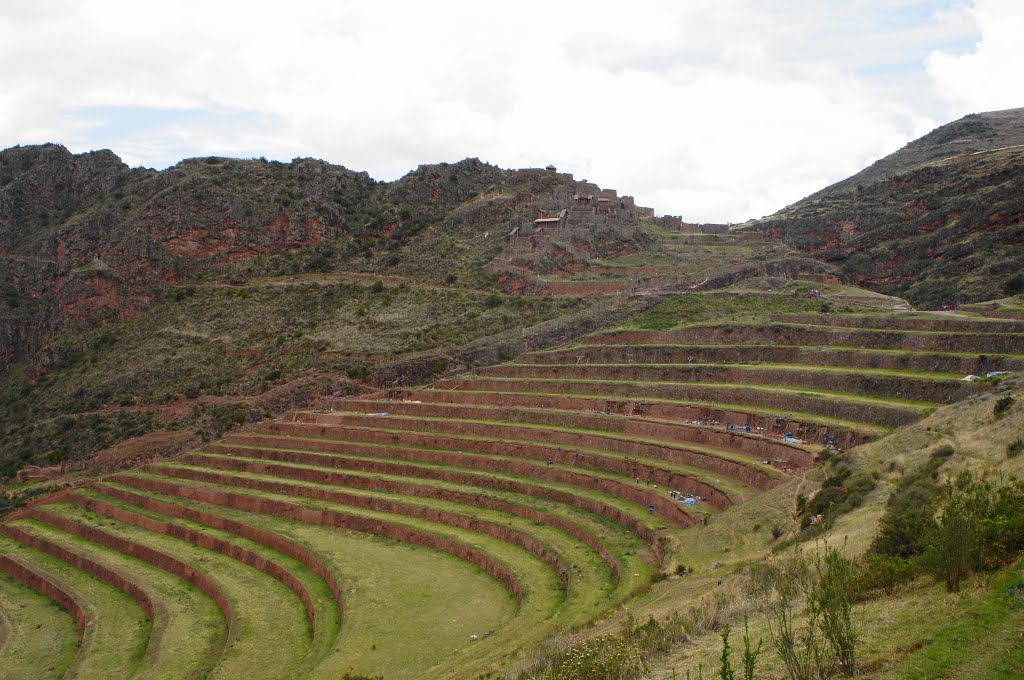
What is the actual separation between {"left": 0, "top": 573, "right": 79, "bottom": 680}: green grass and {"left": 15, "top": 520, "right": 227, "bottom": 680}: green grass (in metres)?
2.16

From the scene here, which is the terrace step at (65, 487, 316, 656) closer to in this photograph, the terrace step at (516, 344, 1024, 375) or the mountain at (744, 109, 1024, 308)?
the terrace step at (516, 344, 1024, 375)

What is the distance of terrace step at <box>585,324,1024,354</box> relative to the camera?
2477 cm

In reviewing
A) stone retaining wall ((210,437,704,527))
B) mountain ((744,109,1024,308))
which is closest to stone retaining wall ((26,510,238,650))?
stone retaining wall ((210,437,704,527))

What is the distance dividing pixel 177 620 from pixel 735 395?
19.1 meters

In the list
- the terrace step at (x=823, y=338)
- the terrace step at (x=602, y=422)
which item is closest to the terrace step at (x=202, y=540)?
the terrace step at (x=602, y=422)

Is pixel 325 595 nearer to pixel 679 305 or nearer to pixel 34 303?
pixel 679 305

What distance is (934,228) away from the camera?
49.1m

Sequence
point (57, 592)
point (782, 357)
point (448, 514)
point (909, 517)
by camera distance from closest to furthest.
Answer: point (909, 517)
point (448, 514)
point (57, 592)
point (782, 357)

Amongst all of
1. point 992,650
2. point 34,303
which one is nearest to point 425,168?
point 34,303

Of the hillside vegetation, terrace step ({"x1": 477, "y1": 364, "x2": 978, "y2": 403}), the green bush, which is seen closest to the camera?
the green bush

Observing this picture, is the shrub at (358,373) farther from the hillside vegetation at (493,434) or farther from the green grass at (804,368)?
the green grass at (804,368)

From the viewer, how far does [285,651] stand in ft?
62.3

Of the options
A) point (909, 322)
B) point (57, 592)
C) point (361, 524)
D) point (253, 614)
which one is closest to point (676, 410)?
point (909, 322)

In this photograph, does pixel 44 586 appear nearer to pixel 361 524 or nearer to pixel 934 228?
pixel 361 524
